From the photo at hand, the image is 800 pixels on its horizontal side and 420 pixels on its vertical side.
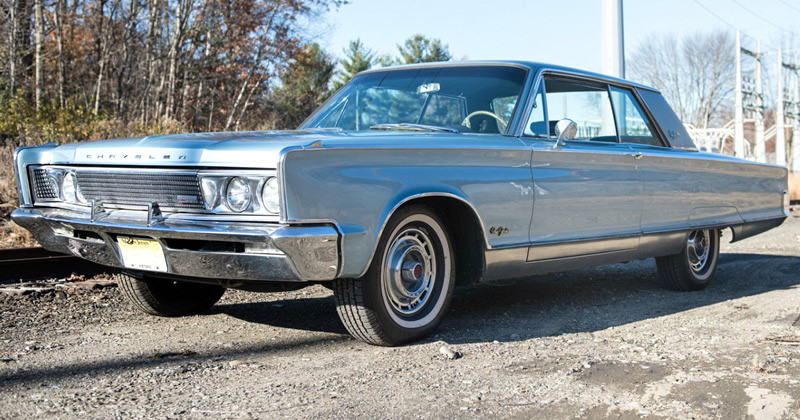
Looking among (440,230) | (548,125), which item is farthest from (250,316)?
(548,125)

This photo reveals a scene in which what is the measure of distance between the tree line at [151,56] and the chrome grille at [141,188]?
9.80 meters

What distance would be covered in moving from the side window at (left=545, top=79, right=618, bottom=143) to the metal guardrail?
359 centimetres

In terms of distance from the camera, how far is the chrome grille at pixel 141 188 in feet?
11.5

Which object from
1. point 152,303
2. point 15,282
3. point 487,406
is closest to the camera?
point 487,406

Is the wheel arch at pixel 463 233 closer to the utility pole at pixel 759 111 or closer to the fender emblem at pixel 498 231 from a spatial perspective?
the fender emblem at pixel 498 231

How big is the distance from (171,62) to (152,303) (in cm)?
1300

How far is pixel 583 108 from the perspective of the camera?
5.42m

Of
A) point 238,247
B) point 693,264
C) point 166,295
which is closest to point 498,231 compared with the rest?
point 238,247

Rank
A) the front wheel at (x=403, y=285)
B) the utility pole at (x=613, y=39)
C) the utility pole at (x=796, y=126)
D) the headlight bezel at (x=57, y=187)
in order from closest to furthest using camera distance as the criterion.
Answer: the front wheel at (x=403, y=285) → the headlight bezel at (x=57, y=187) → the utility pole at (x=613, y=39) → the utility pole at (x=796, y=126)

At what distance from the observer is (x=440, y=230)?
4102 mm

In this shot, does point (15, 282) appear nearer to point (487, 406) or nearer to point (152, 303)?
point (152, 303)

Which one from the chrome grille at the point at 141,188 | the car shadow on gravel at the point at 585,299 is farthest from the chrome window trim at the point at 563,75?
the chrome grille at the point at 141,188

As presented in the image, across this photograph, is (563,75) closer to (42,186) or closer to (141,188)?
(141,188)

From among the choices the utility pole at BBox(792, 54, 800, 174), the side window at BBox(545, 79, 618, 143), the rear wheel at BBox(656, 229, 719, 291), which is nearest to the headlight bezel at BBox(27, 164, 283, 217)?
the side window at BBox(545, 79, 618, 143)
